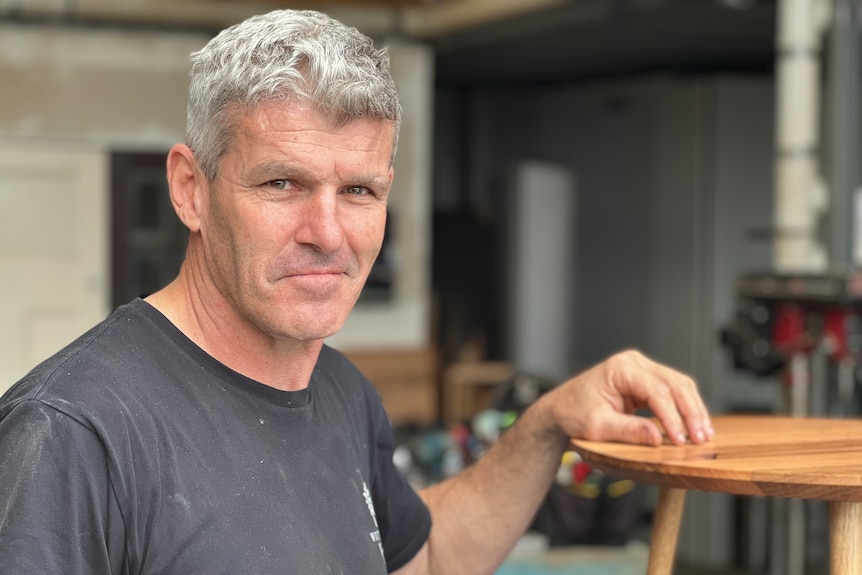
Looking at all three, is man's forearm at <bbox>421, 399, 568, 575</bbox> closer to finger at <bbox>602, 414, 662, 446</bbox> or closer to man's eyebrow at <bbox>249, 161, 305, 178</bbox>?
finger at <bbox>602, 414, 662, 446</bbox>

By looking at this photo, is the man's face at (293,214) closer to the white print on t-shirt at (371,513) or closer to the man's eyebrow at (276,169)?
the man's eyebrow at (276,169)

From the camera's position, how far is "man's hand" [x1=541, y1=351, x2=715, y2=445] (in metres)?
1.51

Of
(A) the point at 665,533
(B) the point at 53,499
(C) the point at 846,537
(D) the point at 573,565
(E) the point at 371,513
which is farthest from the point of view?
A: (D) the point at 573,565

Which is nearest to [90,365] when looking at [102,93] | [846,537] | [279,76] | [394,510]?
[279,76]

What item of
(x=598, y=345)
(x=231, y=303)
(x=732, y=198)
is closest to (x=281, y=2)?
(x=732, y=198)

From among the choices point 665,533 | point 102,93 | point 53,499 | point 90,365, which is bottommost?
point 665,533

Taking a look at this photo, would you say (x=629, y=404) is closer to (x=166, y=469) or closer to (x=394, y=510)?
(x=394, y=510)

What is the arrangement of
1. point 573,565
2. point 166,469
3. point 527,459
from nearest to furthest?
1. point 166,469
2. point 527,459
3. point 573,565

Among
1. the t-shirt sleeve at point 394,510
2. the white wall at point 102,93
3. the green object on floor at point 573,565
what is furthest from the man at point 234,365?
the white wall at point 102,93

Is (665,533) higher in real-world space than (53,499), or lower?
lower

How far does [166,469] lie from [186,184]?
0.33 metres

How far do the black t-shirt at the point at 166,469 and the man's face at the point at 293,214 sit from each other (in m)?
0.10

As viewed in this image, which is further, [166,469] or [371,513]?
[371,513]

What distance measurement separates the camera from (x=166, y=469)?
118 centimetres
